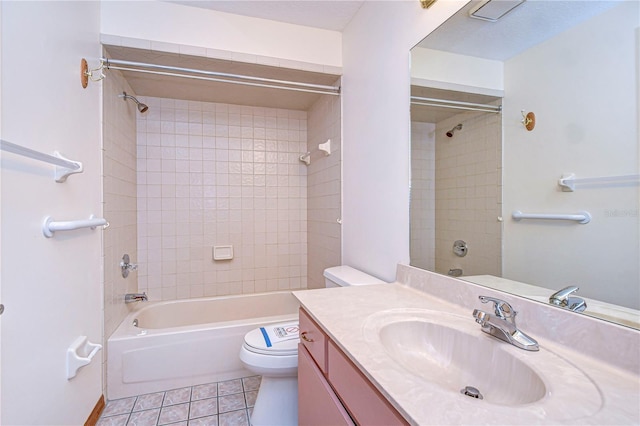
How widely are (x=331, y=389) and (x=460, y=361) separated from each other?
40 centimetres

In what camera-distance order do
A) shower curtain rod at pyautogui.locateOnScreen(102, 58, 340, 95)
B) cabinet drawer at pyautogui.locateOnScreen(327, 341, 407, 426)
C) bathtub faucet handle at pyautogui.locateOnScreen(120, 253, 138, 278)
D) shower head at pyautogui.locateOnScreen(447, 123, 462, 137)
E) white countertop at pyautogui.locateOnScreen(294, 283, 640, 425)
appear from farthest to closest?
bathtub faucet handle at pyautogui.locateOnScreen(120, 253, 138, 278) → shower curtain rod at pyautogui.locateOnScreen(102, 58, 340, 95) → shower head at pyautogui.locateOnScreen(447, 123, 462, 137) → cabinet drawer at pyautogui.locateOnScreen(327, 341, 407, 426) → white countertop at pyautogui.locateOnScreen(294, 283, 640, 425)

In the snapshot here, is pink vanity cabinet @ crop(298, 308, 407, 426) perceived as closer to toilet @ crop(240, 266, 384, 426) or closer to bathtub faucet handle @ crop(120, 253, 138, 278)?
toilet @ crop(240, 266, 384, 426)

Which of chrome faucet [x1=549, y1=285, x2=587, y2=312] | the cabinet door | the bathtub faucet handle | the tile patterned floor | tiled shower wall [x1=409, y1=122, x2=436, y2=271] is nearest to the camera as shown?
chrome faucet [x1=549, y1=285, x2=587, y2=312]

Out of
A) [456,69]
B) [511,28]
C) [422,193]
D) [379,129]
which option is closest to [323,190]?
[379,129]

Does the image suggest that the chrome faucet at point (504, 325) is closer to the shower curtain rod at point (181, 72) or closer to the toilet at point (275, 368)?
the toilet at point (275, 368)

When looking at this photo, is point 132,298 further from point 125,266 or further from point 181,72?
point 181,72

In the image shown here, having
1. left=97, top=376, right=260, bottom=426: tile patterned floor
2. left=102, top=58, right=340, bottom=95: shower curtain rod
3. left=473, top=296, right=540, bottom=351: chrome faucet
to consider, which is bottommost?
left=97, top=376, right=260, bottom=426: tile patterned floor

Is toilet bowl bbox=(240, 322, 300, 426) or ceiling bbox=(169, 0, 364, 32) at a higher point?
ceiling bbox=(169, 0, 364, 32)

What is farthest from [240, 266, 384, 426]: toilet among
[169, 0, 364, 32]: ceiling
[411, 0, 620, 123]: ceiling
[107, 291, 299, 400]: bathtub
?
[169, 0, 364, 32]: ceiling

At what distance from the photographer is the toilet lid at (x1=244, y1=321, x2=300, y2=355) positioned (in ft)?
4.77

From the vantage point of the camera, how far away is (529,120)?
93 cm

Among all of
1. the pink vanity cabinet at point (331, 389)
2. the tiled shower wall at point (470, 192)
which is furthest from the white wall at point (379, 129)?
the pink vanity cabinet at point (331, 389)

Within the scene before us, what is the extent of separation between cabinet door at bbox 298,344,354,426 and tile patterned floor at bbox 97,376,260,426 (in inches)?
25.3

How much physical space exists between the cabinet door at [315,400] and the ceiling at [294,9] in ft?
6.41
